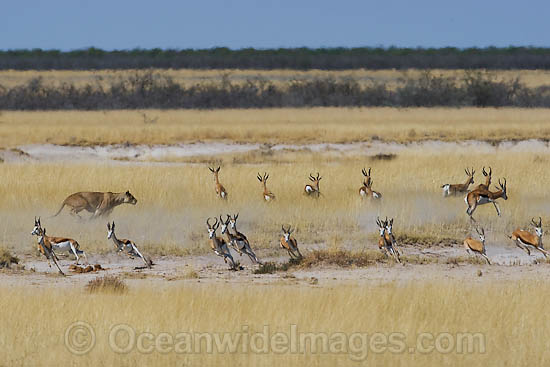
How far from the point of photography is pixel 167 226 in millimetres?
16156

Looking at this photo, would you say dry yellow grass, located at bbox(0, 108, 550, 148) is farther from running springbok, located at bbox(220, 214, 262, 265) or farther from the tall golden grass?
running springbok, located at bbox(220, 214, 262, 265)

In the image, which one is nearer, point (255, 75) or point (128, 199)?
point (128, 199)

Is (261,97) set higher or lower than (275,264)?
lower

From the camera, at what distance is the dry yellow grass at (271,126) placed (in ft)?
105

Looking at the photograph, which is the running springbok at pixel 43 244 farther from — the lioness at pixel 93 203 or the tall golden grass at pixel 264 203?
the lioness at pixel 93 203

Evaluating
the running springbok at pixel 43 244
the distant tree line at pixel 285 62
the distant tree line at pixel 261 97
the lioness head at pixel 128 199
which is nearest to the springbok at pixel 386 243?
the running springbok at pixel 43 244

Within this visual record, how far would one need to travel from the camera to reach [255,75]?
83062mm

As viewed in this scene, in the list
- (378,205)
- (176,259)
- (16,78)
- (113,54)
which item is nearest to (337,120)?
(378,205)

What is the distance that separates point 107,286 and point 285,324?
2.74m

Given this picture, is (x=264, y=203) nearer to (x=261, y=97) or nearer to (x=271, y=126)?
(x=271, y=126)

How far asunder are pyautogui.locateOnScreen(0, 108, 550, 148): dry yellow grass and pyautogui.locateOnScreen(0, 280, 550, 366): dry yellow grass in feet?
67.9

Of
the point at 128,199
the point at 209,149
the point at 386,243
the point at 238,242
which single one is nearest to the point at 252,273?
the point at 238,242

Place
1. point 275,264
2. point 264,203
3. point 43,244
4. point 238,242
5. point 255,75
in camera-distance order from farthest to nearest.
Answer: point 255,75 < point 264,203 < point 275,264 < point 238,242 < point 43,244

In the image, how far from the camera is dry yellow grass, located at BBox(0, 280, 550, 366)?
8.35 m
